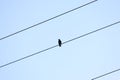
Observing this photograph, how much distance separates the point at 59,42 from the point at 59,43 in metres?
0.04

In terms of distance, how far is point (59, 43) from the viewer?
11.8 m

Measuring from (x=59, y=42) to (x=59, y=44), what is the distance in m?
0.08

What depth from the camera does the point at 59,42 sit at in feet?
38.7

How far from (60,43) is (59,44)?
0.16 feet

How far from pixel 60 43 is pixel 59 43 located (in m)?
0.03

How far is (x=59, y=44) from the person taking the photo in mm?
11750

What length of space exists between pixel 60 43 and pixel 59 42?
4 cm
